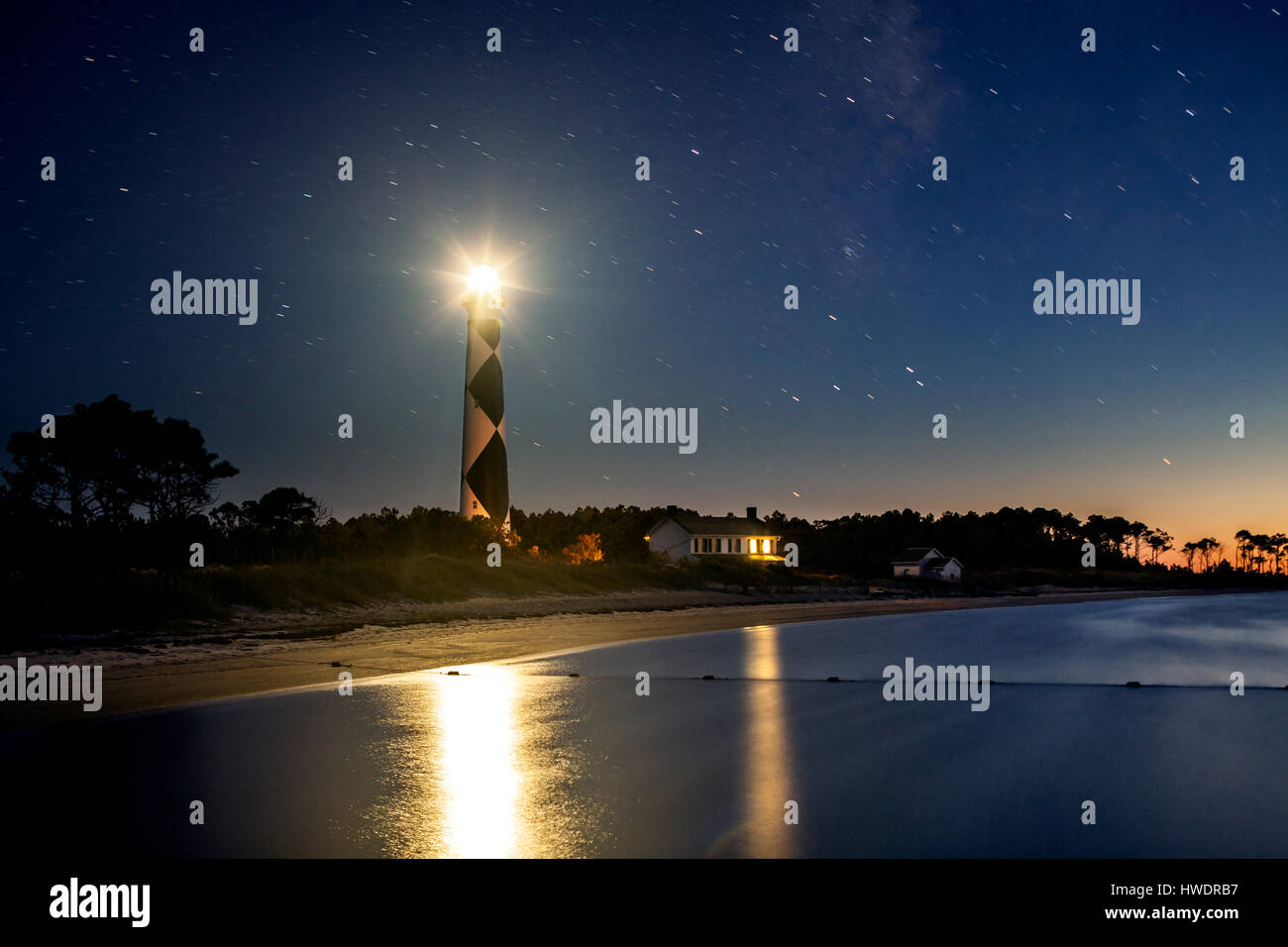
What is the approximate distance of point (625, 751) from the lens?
7105 mm

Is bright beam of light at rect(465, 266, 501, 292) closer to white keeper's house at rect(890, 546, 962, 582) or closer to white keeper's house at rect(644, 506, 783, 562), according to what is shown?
white keeper's house at rect(644, 506, 783, 562)

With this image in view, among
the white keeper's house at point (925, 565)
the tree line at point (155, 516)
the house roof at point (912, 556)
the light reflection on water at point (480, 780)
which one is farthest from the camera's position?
the house roof at point (912, 556)

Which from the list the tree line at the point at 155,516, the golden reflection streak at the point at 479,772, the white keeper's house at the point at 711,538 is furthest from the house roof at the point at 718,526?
the golden reflection streak at the point at 479,772

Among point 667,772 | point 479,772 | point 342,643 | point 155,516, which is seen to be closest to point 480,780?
point 479,772

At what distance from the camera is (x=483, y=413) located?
3606 cm

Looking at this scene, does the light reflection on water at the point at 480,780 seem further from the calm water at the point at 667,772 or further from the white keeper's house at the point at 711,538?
the white keeper's house at the point at 711,538

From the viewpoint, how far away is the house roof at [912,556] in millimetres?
79312

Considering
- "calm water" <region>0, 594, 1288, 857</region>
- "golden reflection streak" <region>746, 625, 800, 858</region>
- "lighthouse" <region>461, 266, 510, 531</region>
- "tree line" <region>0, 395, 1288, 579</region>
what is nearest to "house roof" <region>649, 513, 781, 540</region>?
"tree line" <region>0, 395, 1288, 579</region>

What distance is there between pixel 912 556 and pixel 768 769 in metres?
76.6

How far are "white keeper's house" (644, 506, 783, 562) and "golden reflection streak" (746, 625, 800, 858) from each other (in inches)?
2218

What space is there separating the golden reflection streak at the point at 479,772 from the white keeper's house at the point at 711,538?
189 ft
